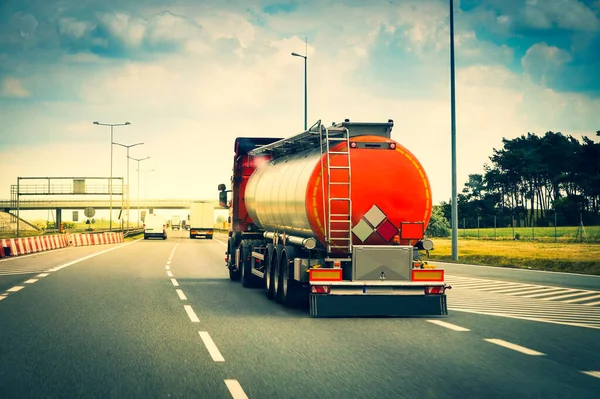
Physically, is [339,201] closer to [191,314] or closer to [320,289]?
[320,289]

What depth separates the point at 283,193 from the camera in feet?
47.3

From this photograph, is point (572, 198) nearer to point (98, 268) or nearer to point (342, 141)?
point (98, 268)

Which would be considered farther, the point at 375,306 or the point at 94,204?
the point at 94,204

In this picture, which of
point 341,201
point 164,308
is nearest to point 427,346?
point 341,201

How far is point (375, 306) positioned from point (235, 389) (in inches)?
217

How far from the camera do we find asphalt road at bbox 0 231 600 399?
275 inches

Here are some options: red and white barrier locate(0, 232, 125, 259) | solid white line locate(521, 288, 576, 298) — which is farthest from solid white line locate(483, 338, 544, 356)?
red and white barrier locate(0, 232, 125, 259)

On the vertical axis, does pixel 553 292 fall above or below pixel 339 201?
below

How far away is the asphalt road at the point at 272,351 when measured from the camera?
6.98 metres

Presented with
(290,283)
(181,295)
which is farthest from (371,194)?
(181,295)

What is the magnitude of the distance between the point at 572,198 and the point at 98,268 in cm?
6100

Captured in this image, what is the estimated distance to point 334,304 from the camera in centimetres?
1209

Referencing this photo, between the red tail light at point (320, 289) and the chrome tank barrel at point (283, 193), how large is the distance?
1027 millimetres

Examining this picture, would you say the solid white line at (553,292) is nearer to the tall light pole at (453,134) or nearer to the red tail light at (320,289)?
the red tail light at (320,289)
